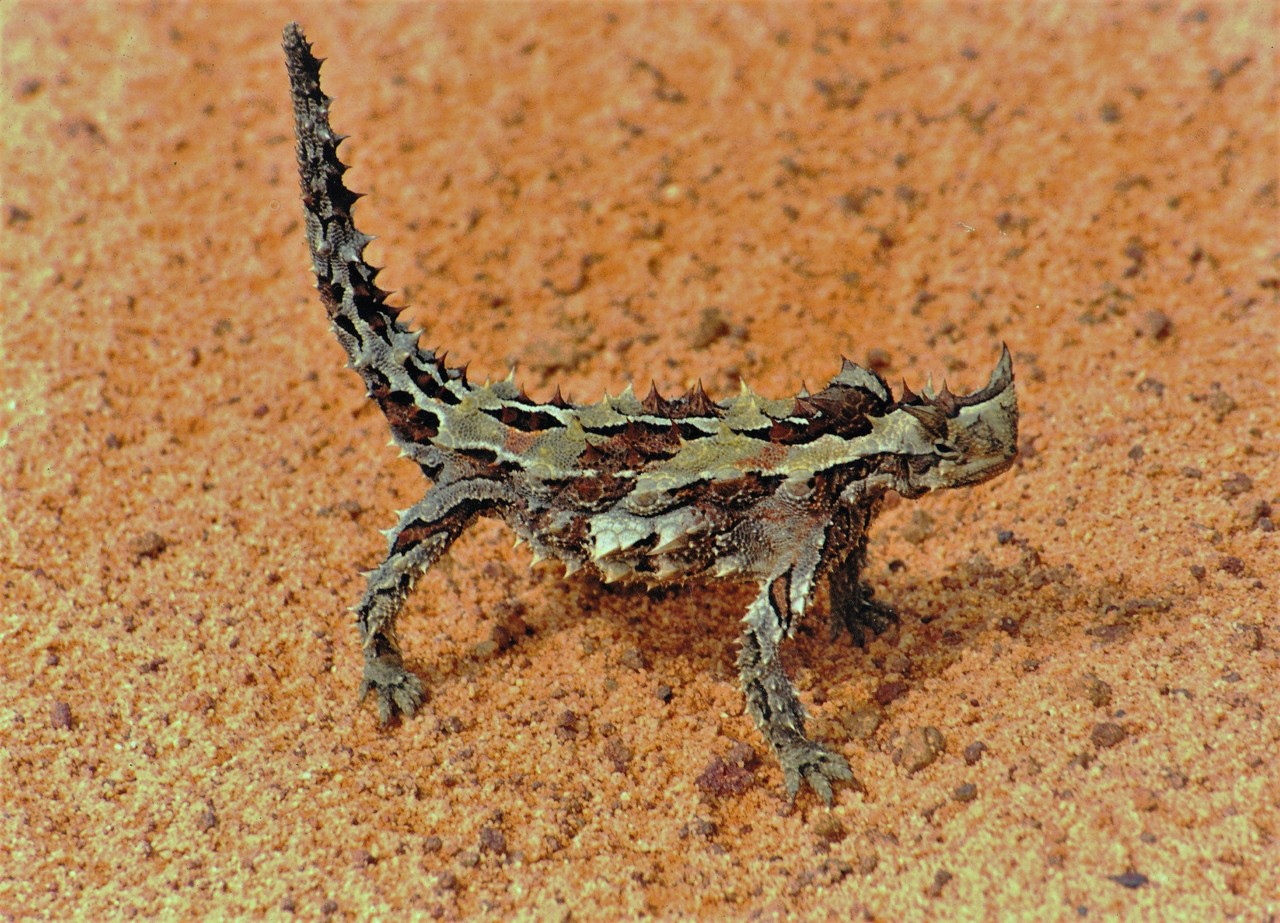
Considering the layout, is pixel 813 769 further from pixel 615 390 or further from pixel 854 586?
pixel 615 390

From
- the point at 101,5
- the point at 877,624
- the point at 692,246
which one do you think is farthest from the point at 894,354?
the point at 101,5

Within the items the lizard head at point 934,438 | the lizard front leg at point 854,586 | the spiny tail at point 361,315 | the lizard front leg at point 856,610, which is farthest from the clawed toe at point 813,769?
the spiny tail at point 361,315

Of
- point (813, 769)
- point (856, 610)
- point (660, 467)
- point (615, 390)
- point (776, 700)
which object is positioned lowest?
point (813, 769)

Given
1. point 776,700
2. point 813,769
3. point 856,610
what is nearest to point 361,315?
point 776,700

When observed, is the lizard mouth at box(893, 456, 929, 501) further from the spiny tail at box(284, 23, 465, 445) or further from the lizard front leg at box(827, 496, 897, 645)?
the spiny tail at box(284, 23, 465, 445)

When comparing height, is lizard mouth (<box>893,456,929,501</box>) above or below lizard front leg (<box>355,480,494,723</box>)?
below

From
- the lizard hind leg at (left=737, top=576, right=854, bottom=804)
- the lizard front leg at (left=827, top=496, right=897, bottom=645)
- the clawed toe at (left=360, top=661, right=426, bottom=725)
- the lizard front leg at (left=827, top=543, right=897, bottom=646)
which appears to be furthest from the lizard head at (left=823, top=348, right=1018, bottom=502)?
the clawed toe at (left=360, top=661, right=426, bottom=725)

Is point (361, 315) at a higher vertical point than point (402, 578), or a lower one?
higher
